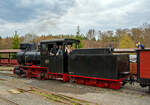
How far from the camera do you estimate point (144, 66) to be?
656 centimetres

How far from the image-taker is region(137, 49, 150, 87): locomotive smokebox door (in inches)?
254

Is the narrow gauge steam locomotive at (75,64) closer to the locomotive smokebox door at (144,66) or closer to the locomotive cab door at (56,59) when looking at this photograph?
the locomotive cab door at (56,59)

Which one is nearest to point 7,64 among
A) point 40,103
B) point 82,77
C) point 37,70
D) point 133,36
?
point 37,70

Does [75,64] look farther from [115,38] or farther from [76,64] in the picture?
[115,38]

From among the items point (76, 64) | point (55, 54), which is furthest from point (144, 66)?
point (55, 54)

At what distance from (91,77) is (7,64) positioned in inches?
750

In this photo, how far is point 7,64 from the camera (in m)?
23.2

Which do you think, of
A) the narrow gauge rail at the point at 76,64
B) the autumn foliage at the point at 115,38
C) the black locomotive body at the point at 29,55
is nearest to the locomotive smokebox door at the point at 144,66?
the narrow gauge rail at the point at 76,64

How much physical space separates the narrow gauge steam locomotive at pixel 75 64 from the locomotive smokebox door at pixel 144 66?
1.04 metres

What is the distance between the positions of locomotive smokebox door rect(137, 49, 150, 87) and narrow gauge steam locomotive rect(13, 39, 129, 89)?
1037 millimetres

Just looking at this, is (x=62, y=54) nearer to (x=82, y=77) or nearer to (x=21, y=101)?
(x=82, y=77)

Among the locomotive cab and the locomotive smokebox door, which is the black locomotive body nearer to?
the locomotive cab

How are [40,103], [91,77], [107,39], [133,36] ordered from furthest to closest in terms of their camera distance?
[107,39] → [133,36] → [91,77] → [40,103]

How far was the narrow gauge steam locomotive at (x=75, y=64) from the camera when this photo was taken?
772 cm
